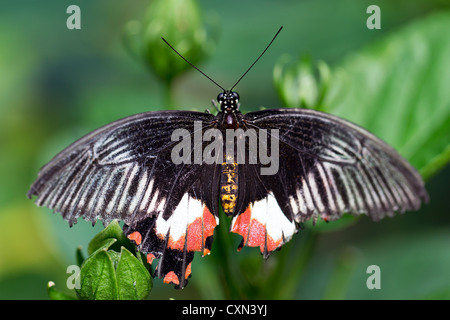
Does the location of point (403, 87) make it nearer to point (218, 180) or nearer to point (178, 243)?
point (218, 180)

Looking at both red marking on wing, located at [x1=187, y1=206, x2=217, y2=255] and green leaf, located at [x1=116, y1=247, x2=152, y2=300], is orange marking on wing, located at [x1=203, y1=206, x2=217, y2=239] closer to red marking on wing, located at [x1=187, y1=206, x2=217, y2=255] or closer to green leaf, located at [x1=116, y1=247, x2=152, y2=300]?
red marking on wing, located at [x1=187, y1=206, x2=217, y2=255]

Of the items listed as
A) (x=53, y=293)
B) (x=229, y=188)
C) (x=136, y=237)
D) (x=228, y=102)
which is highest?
(x=228, y=102)

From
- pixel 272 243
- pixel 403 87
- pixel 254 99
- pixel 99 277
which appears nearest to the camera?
pixel 99 277

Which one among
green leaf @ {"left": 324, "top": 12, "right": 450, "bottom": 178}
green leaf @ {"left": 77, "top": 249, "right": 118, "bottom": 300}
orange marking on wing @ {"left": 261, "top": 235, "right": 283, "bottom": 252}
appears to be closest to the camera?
green leaf @ {"left": 77, "top": 249, "right": 118, "bottom": 300}

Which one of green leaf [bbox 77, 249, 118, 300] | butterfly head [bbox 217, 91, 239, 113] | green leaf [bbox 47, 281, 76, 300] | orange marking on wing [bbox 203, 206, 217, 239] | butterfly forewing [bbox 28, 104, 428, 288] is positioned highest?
butterfly head [bbox 217, 91, 239, 113]

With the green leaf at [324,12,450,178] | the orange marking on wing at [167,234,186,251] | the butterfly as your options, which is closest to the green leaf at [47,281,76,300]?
the butterfly

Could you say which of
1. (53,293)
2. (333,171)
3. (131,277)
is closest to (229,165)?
(333,171)

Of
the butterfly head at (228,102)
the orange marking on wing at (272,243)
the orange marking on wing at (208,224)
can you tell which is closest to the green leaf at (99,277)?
the orange marking on wing at (208,224)
